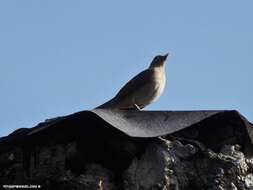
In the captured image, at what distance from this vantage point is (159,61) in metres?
15.3

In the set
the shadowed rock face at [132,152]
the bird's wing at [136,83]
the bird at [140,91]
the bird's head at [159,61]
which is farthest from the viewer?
the bird's head at [159,61]

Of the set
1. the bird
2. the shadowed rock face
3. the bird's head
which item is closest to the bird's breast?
the bird

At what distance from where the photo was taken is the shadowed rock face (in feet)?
30.2

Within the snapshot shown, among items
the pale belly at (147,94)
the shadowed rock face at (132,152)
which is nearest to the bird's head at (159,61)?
the pale belly at (147,94)

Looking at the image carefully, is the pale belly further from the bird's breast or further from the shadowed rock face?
the shadowed rock face

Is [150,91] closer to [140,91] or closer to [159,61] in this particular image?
[140,91]

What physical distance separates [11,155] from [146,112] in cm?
142

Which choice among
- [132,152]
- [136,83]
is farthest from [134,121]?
[136,83]

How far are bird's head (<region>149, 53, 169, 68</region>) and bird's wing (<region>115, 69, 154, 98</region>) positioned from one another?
638mm

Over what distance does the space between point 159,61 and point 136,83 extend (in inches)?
53.2

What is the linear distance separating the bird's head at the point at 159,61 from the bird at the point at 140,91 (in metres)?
0.58

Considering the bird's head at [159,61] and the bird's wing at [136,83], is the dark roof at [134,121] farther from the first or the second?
the bird's head at [159,61]

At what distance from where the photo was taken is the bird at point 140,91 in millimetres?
13697

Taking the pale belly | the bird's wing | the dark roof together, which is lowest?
the dark roof
